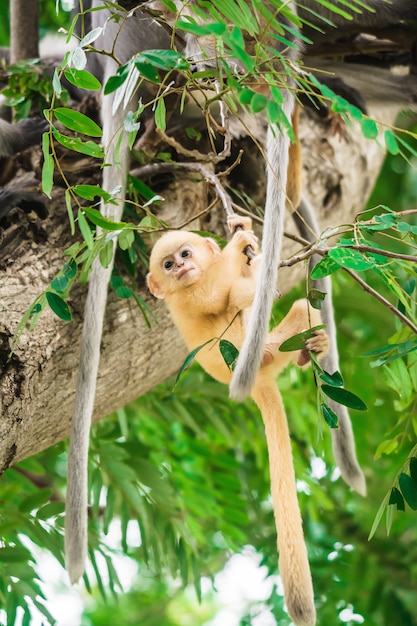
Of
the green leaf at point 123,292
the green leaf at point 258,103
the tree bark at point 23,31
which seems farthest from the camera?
the tree bark at point 23,31

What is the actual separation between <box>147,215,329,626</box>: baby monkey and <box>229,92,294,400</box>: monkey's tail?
0.34 feet

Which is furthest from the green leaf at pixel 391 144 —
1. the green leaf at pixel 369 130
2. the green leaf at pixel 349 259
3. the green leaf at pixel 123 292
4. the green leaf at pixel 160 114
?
the green leaf at pixel 123 292

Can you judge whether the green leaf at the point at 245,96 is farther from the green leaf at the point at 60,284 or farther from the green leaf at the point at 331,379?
the green leaf at the point at 60,284

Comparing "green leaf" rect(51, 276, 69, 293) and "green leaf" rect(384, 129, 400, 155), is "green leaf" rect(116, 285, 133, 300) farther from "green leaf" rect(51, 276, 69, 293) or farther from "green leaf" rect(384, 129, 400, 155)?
"green leaf" rect(384, 129, 400, 155)

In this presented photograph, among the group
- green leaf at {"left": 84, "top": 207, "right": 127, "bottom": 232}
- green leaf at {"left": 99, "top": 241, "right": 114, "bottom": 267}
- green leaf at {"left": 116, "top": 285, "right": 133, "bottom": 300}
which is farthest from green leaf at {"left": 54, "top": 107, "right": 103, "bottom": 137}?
green leaf at {"left": 116, "top": 285, "right": 133, "bottom": 300}

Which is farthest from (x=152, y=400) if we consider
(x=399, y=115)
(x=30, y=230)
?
(x=399, y=115)

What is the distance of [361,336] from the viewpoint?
4.04 m

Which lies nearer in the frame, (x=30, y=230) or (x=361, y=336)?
(x=30, y=230)

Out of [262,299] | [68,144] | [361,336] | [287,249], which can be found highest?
[68,144]

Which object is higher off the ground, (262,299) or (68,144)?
(68,144)

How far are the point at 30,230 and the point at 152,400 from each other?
1067 mm

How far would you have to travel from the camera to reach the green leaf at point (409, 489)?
4.84ft

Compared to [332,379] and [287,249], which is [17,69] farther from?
[332,379]

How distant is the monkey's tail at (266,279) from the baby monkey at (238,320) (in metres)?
0.10
